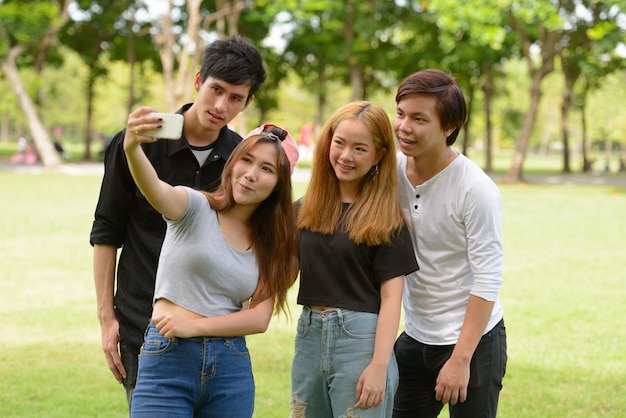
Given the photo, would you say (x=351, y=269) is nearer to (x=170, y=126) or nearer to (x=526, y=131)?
(x=170, y=126)

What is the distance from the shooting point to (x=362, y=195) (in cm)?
343

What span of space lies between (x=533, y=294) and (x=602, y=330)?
1.87m

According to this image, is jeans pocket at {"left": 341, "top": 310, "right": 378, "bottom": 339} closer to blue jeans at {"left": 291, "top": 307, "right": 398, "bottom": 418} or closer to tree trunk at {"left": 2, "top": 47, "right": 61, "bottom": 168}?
blue jeans at {"left": 291, "top": 307, "right": 398, "bottom": 418}

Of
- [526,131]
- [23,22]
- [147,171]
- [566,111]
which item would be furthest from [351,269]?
[566,111]

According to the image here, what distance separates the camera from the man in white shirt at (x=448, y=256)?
3.41 meters

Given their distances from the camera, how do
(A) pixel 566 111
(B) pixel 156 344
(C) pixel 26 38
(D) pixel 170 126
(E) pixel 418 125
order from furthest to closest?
(A) pixel 566 111, (C) pixel 26 38, (E) pixel 418 125, (B) pixel 156 344, (D) pixel 170 126

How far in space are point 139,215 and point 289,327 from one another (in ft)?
17.8

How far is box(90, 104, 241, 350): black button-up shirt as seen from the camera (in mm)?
3602

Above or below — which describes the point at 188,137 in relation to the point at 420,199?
above

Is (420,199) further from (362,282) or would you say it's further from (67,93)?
(67,93)

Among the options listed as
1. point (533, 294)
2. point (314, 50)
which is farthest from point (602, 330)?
point (314, 50)

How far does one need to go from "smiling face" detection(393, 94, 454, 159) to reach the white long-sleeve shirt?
0.16 m

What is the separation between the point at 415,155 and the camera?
350 centimetres

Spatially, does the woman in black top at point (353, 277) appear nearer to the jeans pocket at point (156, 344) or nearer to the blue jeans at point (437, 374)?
the blue jeans at point (437, 374)
